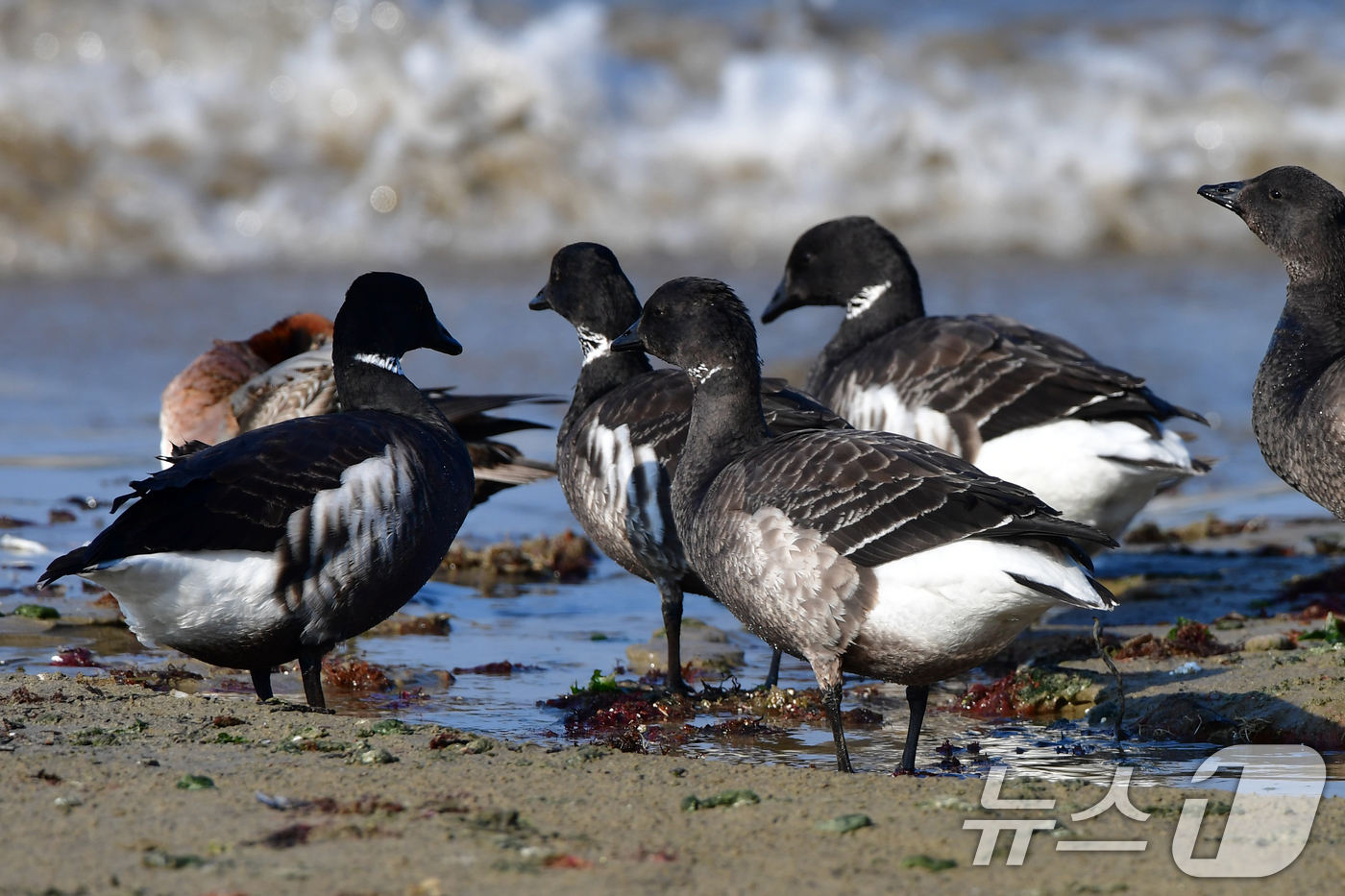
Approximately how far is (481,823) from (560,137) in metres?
18.7

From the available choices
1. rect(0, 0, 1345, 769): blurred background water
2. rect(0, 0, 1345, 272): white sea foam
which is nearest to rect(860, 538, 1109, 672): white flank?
rect(0, 0, 1345, 769): blurred background water

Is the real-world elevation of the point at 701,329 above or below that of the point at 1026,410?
above

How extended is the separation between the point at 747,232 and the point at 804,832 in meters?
17.5

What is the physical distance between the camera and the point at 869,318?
963cm

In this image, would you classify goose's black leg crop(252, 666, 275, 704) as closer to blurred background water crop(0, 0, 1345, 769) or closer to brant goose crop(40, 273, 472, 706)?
brant goose crop(40, 273, 472, 706)

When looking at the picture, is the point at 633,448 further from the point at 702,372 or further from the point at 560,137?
the point at 560,137

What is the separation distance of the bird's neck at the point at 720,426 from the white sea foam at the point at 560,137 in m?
14.5

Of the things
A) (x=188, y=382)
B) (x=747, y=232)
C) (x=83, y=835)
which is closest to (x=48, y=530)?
(x=188, y=382)

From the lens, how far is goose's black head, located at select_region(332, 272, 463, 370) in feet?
22.8

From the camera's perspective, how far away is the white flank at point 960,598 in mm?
5051

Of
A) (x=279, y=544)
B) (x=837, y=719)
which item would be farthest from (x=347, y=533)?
(x=837, y=719)

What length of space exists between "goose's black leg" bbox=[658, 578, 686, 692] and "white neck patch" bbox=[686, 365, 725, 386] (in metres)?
1.22

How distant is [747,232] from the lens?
2108cm

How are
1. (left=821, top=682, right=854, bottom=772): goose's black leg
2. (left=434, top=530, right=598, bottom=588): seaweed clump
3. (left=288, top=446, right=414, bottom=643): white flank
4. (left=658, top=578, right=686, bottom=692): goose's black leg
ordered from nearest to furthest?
(left=821, top=682, right=854, bottom=772): goose's black leg
(left=288, top=446, right=414, bottom=643): white flank
(left=658, top=578, right=686, bottom=692): goose's black leg
(left=434, top=530, right=598, bottom=588): seaweed clump
